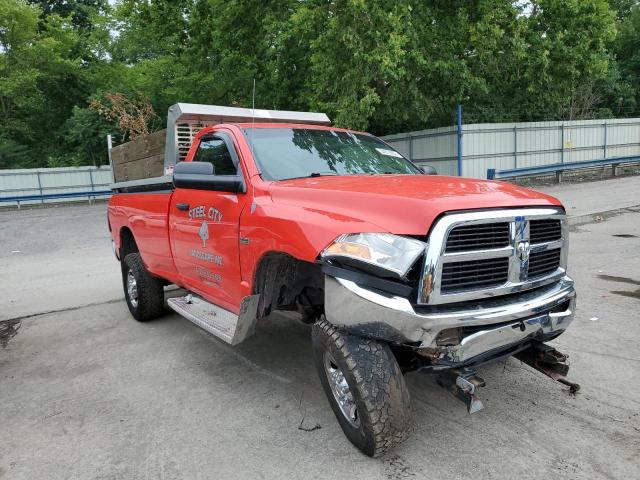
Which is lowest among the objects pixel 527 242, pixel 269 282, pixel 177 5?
pixel 269 282

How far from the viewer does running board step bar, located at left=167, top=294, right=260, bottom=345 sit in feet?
12.3

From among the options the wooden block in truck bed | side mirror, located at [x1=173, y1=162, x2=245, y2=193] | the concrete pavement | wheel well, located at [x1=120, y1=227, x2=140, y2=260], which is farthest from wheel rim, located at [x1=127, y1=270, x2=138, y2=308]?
the concrete pavement

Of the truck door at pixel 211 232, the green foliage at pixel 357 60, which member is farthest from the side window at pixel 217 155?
the green foliage at pixel 357 60

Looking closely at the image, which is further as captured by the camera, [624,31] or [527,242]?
[624,31]

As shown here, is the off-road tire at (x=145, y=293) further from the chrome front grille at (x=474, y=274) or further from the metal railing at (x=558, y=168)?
the metal railing at (x=558, y=168)

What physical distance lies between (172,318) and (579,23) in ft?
58.5

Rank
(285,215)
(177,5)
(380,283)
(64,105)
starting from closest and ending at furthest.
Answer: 1. (380,283)
2. (285,215)
3. (177,5)
4. (64,105)

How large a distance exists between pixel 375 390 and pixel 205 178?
2.04m

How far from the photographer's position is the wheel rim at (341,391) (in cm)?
312

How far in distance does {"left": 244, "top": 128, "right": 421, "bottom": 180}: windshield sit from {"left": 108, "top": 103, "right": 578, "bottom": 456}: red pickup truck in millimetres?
23

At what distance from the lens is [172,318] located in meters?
6.18

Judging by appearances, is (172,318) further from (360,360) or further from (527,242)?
(527,242)

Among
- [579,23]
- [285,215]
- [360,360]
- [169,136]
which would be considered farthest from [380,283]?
[579,23]

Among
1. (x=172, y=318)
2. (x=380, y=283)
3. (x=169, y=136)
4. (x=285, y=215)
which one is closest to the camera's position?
(x=380, y=283)
